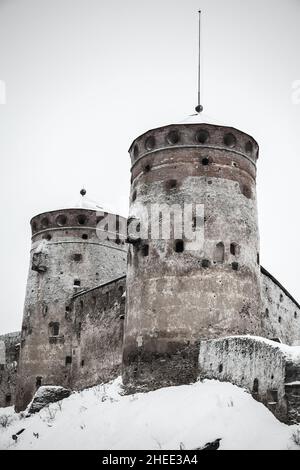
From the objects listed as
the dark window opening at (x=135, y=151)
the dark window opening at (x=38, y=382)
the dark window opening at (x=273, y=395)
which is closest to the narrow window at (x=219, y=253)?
the dark window opening at (x=135, y=151)

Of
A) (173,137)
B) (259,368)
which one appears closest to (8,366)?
(173,137)

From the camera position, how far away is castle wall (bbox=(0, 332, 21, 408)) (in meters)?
37.8

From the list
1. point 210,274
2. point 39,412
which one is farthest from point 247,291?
point 39,412

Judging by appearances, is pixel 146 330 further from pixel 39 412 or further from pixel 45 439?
pixel 39 412

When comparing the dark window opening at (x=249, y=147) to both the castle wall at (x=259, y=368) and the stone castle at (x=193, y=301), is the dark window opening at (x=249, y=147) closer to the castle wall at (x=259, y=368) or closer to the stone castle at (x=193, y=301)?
the stone castle at (x=193, y=301)

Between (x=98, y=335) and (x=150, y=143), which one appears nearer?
(x=150, y=143)

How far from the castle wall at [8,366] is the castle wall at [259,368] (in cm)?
1653

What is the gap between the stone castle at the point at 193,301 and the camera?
22750 mm

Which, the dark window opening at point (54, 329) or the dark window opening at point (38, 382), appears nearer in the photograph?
the dark window opening at point (38, 382)

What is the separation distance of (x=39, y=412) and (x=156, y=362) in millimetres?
8435

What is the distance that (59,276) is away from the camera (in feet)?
116

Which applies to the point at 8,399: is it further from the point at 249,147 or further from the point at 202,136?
the point at 249,147

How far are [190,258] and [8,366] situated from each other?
17.2 m
